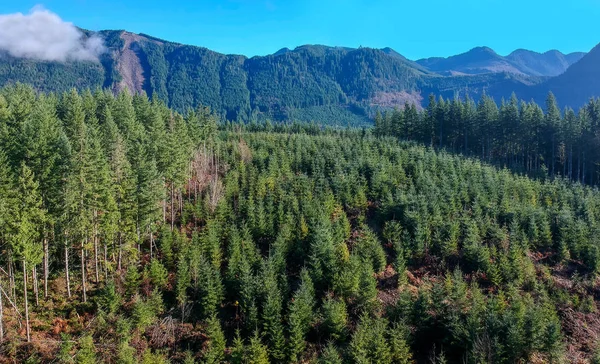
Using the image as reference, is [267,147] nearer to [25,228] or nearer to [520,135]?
[25,228]

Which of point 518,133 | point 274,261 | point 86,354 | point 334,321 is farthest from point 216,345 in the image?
point 518,133

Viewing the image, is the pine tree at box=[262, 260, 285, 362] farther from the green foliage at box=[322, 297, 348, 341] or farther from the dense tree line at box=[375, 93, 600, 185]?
the dense tree line at box=[375, 93, 600, 185]

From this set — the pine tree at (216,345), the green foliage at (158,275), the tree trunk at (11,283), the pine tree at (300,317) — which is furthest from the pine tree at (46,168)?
the pine tree at (300,317)

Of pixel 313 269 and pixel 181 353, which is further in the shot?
pixel 313 269

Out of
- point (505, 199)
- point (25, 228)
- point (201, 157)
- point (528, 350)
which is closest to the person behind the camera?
point (528, 350)

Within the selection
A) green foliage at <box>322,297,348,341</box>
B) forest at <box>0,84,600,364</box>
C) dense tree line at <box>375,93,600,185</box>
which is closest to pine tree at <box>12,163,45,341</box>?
forest at <box>0,84,600,364</box>

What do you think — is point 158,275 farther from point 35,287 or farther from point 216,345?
point 216,345

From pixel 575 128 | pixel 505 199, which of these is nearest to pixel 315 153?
pixel 505 199
